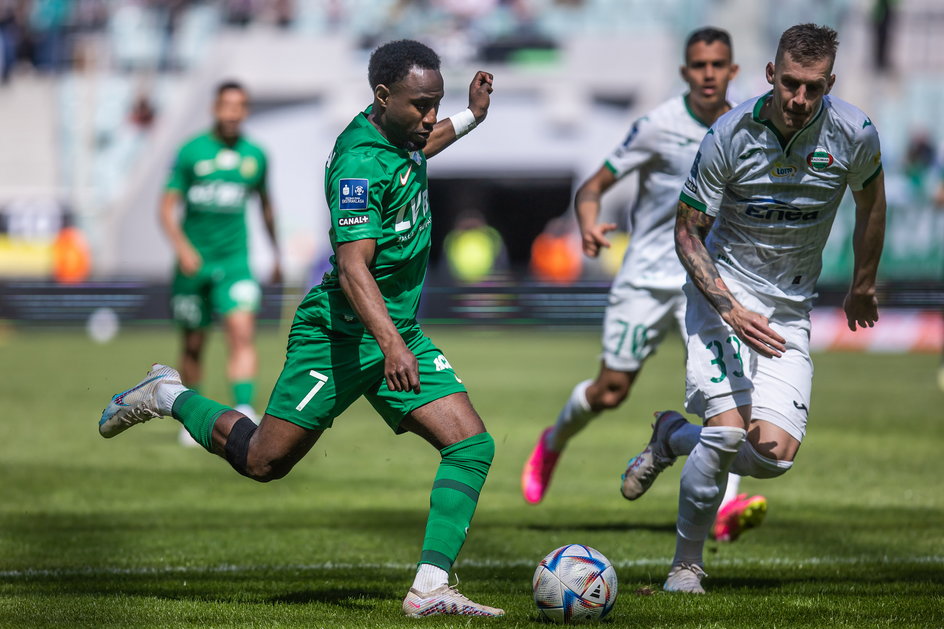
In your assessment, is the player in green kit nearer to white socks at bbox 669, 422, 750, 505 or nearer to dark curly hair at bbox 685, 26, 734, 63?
white socks at bbox 669, 422, 750, 505

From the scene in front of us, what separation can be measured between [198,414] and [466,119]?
1739 millimetres

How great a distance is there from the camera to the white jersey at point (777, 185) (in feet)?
17.9

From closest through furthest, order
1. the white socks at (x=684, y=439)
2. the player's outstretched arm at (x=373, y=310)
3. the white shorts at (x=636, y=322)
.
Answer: the player's outstretched arm at (x=373, y=310) < the white socks at (x=684, y=439) < the white shorts at (x=636, y=322)

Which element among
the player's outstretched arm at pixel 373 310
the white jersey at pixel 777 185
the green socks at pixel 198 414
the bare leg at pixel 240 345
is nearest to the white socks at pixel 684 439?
the white jersey at pixel 777 185

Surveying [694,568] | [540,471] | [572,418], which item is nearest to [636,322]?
[572,418]

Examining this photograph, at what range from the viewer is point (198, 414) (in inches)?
226

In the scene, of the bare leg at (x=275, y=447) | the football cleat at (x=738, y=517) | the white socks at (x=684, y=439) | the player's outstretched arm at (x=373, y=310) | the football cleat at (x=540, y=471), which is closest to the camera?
the player's outstretched arm at (x=373, y=310)

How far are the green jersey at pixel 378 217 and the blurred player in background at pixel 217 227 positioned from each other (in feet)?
17.1

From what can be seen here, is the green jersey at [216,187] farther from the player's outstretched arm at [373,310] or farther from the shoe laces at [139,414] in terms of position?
the player's outstretched arm at [373,310]

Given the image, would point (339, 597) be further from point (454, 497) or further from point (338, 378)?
point (338, 378)

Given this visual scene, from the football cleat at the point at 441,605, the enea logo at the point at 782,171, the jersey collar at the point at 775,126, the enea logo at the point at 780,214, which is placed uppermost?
the jersey collar at the point at 775,126

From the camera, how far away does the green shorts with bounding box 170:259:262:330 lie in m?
10.6

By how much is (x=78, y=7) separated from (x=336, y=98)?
786 cm

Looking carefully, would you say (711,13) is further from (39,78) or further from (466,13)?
(39,78)
